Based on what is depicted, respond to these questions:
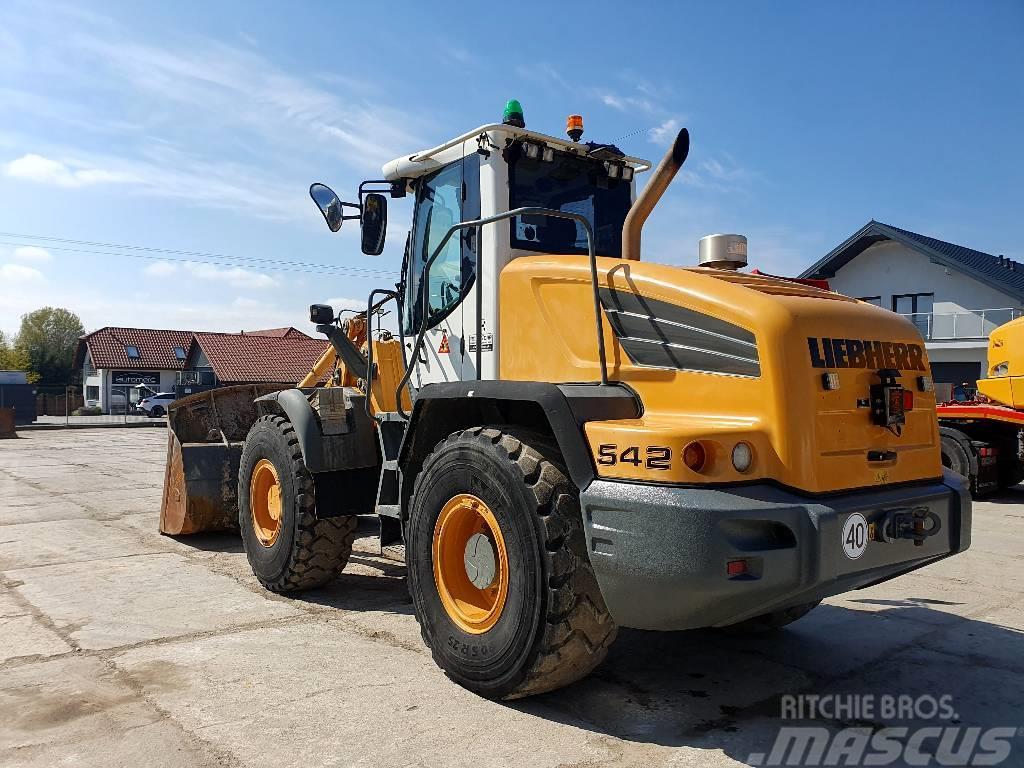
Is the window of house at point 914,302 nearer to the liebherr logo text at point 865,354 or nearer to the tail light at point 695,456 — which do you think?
the liebherr logo text at point 865,354

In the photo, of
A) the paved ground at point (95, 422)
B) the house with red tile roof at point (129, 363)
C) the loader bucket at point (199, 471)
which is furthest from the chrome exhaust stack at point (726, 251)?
the house with red tile roof at point (129, 363)

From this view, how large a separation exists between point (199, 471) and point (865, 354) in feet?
19.6

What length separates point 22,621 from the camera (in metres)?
5.11

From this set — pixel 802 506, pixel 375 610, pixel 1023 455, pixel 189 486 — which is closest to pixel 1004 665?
pixel 802 506

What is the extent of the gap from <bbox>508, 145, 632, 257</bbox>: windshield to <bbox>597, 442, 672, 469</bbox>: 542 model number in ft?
5.04

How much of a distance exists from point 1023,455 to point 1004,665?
812 centimetres

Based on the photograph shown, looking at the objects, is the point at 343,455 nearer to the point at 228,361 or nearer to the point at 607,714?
the point at 607,714

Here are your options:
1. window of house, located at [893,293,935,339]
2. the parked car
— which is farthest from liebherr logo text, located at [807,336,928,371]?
the parked car

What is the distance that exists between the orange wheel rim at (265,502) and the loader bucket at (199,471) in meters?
1.33

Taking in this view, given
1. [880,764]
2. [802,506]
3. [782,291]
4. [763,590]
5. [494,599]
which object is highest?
[782,291]

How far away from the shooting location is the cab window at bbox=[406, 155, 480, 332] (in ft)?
15.5

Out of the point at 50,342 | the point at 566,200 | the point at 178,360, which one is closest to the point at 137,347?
the point at 178,360

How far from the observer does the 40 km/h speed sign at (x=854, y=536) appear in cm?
326

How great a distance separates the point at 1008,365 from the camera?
11438 mm
